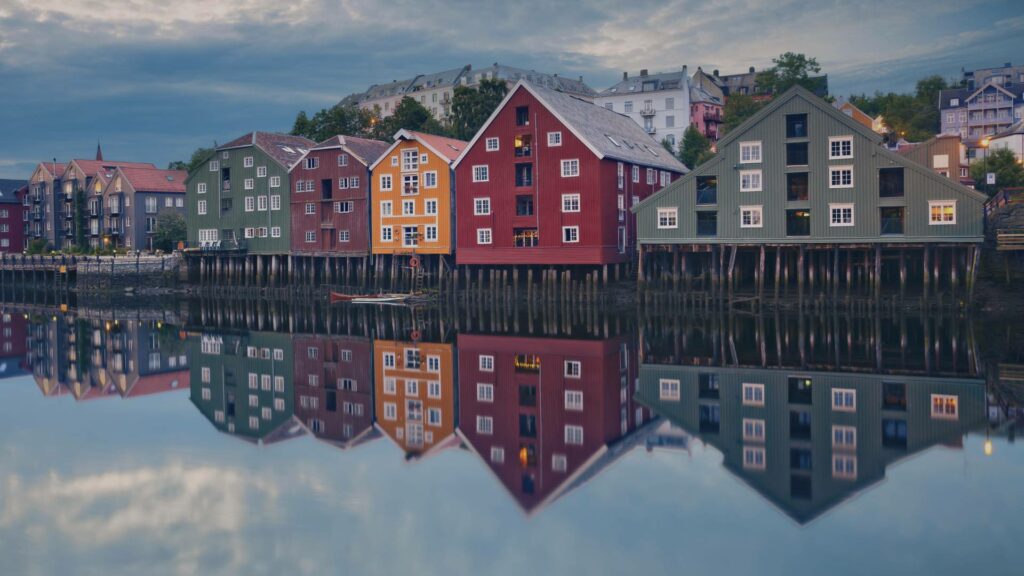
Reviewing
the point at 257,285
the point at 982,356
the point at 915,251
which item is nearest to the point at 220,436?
the point at 982,356

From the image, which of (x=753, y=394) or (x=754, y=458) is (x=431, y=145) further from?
(x=754, y=458)

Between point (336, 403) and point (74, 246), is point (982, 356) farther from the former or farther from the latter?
point (74, 246)

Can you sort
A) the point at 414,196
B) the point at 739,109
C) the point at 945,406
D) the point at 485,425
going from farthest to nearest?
the point at 739,109 < the point at 414,196 < the point at 945,406 < the point at 485,425

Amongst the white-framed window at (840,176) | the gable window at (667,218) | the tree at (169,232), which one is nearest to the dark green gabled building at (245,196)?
the tree at (169,232)

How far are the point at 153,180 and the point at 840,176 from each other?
70979 millimetres

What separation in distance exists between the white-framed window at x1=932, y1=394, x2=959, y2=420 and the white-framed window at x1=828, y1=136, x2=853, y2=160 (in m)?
22.2

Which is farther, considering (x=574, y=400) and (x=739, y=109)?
(x=739, y=109)

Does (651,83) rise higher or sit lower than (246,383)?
higher

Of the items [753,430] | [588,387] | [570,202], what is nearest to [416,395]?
[588,387]

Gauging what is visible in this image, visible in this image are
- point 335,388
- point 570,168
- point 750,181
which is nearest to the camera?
point 335,388

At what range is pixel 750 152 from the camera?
42.5 meters

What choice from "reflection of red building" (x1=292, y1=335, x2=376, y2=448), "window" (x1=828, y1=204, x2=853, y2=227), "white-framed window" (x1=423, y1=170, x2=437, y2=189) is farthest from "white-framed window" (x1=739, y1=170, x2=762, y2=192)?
"reflection of red building" (x1=292, y1=335, x2=376, y2=448)

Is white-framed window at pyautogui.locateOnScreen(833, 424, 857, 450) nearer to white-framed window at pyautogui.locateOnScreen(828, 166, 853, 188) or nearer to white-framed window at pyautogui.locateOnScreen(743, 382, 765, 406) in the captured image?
white-framed window at pyautogui.locateOnScreen(743, 382, 765, 406)

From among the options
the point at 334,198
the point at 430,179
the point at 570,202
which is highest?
the point at 430,179
